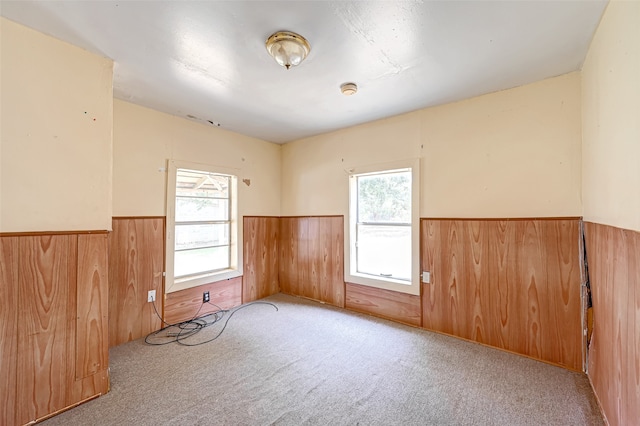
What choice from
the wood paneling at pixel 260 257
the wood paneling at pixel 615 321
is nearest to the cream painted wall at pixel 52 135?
the wood paneling at pixel 260 257

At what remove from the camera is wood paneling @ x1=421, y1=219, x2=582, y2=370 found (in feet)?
6.73

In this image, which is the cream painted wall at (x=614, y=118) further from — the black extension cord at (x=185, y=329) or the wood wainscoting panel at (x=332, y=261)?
the black extension cord at (x=185, y=329)

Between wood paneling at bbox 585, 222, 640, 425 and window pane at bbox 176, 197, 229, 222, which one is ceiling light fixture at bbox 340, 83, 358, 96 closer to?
wood paneling at bbox 585, 222, 640, 425

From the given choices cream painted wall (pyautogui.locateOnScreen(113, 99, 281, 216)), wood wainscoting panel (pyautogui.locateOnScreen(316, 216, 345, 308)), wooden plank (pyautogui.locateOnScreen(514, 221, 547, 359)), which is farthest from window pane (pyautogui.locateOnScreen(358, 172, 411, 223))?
cream painted wall (pyautogui.locateOnScreen(113, 99, 281, 216))

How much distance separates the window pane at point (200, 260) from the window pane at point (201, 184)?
0.71 meters

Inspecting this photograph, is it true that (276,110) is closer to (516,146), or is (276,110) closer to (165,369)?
(516,146)

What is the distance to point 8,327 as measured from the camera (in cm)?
148

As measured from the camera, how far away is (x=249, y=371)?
2.05 meters

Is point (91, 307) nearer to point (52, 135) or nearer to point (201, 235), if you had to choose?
point (52, 135)

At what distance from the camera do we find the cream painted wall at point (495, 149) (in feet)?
6.81

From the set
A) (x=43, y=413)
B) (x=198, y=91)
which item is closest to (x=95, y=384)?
(x=43, y=413)

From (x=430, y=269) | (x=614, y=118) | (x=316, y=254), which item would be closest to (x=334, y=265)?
(x=316, y=254)

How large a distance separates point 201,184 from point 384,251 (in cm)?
244

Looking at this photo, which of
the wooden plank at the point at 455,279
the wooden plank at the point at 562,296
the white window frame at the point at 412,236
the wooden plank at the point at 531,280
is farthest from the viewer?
the white window frame at the point at 412,236
